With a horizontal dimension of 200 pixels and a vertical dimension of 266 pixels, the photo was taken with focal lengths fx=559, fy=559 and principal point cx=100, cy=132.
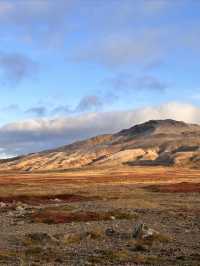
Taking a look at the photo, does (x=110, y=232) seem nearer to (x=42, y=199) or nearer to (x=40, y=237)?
(x=40, y=237)

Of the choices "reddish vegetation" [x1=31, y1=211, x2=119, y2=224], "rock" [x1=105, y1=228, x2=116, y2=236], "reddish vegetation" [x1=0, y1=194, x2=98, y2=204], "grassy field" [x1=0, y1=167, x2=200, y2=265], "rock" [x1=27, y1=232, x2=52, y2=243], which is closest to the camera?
"grassy field" [x1=0, y1=167, x2=200, y2=265]

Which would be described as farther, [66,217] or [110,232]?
[66,217]

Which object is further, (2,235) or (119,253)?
(2,235)

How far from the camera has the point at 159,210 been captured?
5012 cm

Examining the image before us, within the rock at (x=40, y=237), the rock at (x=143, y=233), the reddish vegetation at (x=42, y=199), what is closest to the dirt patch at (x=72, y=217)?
the rock at (x=40, y=237)

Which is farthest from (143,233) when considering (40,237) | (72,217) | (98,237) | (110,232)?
(72,217)

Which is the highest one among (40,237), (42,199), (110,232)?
(42,199)

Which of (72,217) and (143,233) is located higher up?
(72,217)

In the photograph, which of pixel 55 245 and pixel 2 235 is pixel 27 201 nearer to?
pixel 2 235

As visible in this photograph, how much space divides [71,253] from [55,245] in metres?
3.05

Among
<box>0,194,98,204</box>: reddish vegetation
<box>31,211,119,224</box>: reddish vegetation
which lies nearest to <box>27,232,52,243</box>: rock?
<box>31,211,119,224</box>: reddish vegetation

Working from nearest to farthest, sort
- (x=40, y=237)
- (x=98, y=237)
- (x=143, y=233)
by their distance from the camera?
1. (x=40, y=237)
2. (x=143, y=233)
3. (x=98, y=237)

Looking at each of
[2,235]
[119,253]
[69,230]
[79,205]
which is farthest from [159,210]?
[119,253]

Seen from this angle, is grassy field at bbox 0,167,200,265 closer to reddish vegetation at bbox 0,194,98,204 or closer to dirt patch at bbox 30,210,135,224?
dirt patch at bbox 30,210,135,224
